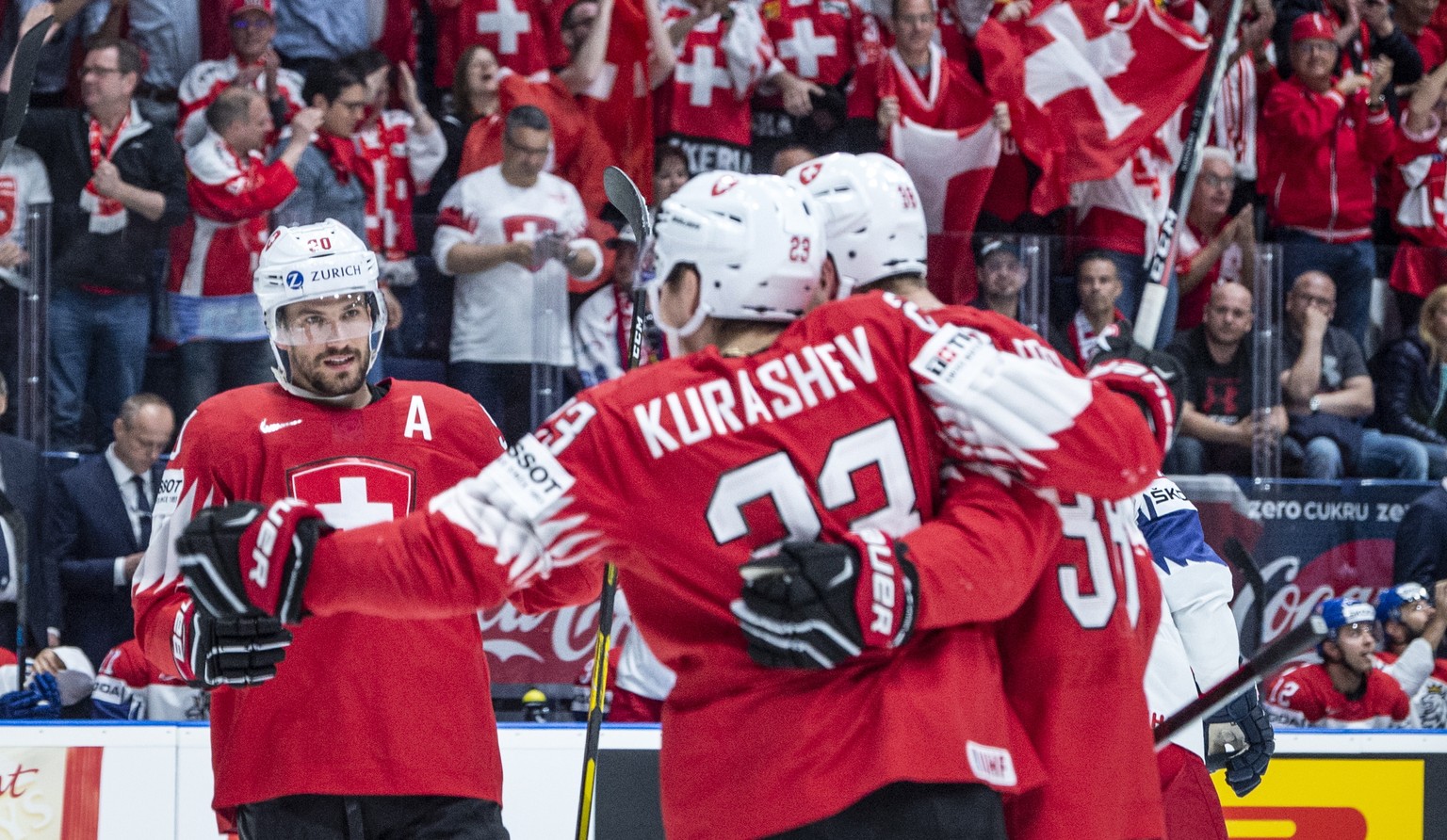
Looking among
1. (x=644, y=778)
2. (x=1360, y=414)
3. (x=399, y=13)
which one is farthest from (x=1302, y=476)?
(x=399, y=13)

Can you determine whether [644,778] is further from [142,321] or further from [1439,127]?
[1439,127]

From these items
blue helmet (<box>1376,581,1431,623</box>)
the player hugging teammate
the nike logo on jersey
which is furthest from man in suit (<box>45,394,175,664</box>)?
blue helmet (<box>1376,581,1431,623</box>)

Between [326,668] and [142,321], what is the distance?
3312 millimetres

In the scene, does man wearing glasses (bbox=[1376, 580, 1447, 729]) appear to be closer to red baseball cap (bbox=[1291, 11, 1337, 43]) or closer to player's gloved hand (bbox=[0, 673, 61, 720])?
red baseball cap (bbox=[1291, 11, 1337, 43])

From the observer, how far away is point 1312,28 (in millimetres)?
8266

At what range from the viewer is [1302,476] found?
257 inches

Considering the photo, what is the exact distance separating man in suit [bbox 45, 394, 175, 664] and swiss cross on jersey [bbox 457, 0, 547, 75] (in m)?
2.22

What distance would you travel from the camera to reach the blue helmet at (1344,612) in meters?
5.29

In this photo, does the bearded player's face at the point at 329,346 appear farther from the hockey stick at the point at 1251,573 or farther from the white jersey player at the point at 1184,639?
the hockey stick at the point at 1251,573

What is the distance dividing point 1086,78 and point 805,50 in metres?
1.20

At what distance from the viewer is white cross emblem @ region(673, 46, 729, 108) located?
24.6 feet

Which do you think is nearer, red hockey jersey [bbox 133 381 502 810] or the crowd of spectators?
red hockey jersey [bbox 133 381 502 810]

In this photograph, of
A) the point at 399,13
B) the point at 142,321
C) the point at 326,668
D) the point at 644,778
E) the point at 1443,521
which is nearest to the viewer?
the point at 326,668

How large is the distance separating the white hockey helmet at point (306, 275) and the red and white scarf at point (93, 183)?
2.94 meters
